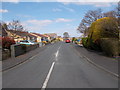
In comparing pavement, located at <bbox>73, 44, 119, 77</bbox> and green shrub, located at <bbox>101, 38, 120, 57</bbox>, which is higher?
green shrub, located at <bbox>101, 38, 120, 57</bbox>

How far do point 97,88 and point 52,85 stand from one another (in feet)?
6.33

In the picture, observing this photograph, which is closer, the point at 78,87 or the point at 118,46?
the point at 78,87

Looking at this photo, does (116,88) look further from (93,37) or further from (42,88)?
(93,37)

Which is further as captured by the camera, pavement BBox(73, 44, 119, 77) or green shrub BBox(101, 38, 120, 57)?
green shrub BBox(101, 38, 120, 57)

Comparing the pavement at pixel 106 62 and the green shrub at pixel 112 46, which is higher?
the green shrub at pixel 112 46

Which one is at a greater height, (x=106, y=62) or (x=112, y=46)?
(x=112, y=46)

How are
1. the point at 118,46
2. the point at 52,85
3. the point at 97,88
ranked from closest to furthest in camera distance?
1. the point at 97,88
2. the point at 52,85
3. the point at 118,46

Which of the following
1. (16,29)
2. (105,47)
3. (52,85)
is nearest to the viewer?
(52,85)

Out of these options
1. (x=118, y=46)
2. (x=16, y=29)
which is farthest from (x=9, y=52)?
(x=16, y=29)

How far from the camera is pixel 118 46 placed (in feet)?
47.5

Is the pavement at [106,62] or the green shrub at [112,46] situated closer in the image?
the pavement at [106,62]

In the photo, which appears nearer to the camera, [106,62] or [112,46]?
[106,62]

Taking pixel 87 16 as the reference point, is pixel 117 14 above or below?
below

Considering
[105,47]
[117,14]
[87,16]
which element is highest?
[87,16]
